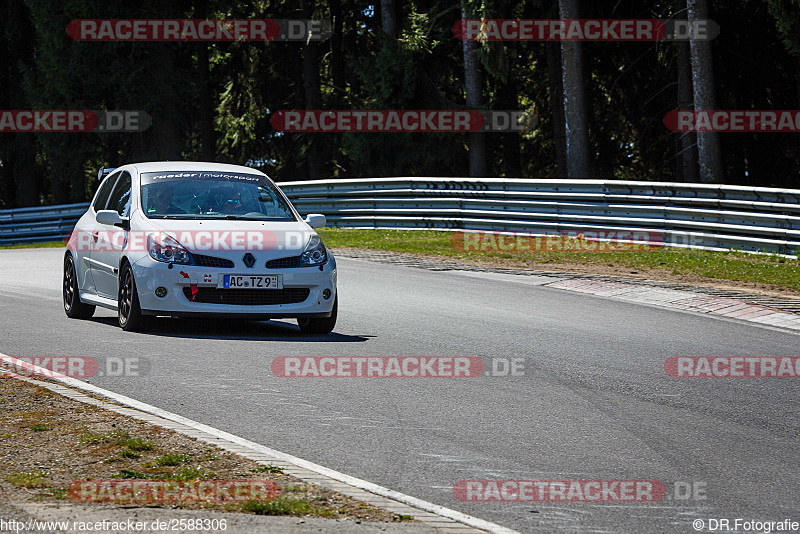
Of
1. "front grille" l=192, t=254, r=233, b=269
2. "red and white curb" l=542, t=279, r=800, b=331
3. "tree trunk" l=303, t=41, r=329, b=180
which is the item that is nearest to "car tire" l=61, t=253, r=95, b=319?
"front grille" l=192, t=254, r=233, b=269

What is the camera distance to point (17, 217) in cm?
3139

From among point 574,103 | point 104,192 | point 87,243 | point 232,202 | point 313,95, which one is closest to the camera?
point 232,202

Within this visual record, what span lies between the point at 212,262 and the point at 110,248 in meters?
1.52

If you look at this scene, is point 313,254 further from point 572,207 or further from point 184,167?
point 572,207

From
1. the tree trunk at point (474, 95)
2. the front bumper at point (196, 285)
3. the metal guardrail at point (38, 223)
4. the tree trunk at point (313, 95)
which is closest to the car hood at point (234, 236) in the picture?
the front bumper at point (196, 285)

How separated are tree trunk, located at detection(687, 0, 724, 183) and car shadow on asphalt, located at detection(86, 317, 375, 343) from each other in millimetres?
15080

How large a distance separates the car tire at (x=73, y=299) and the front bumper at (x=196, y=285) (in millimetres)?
1863

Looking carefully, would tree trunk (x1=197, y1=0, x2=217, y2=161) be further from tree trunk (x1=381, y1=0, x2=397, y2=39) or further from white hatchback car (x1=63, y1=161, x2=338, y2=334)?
white hatchback car (x1=63, y1=161, x2=338, y2=334)

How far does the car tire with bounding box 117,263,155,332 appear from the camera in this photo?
35.5 feet

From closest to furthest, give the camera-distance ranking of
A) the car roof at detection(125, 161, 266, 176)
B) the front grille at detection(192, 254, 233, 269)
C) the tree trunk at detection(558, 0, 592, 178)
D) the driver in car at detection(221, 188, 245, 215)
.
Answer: the front grille at detection(192, 254, 233, 269) < the driver in car at detection(221, 188, 245, 215) < the car roof at detection(125, 161, 266, 176) < the tree trunk at detection(558, 0, 592, 178)

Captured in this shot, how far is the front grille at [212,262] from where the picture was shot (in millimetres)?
10656

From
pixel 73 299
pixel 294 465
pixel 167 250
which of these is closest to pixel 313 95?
pixel 73 299

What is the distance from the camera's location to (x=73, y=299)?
1243 centimetres

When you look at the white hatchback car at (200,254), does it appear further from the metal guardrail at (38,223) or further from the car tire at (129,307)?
the metal guardrail at (38,223)
